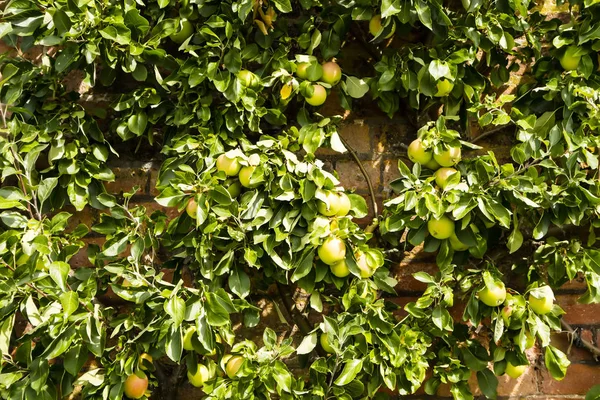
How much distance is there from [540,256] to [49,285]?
958 millimetres

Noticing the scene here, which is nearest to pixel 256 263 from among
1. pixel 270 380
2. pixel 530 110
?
pixel 270 380

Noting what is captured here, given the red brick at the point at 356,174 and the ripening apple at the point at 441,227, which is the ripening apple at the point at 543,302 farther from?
the red brick at the point at 356,174

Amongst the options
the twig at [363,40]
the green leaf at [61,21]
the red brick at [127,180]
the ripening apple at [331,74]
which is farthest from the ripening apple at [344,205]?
the green leaf at [61,21]

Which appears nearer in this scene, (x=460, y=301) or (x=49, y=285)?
(x=49, y=285)

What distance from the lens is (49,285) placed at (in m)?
1.33

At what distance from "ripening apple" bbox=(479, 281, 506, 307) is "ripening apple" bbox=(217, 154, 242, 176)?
0.53m

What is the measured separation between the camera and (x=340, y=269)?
1369 mm

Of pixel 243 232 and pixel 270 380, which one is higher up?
pixel 243 232

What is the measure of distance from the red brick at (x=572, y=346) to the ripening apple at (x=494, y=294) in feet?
0.86

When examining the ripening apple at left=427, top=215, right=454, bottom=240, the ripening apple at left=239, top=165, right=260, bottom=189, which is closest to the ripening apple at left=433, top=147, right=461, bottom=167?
the ripening apple at left=427, top=215, right=454, bottom=240

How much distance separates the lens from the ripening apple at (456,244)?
1.39m

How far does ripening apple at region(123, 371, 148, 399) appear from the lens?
4.49 ft

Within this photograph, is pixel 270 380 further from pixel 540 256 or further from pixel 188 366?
pixel 540 256

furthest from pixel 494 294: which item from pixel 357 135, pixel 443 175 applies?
pixel 357 135
